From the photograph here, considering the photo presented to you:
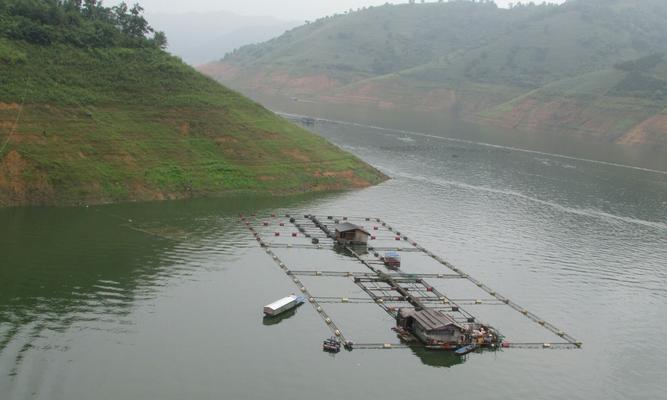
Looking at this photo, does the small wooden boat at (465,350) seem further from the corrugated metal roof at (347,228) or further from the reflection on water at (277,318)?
the corrugated metal roof at (347,228)

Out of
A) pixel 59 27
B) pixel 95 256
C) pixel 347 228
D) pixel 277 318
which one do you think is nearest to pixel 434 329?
pixel 277 318

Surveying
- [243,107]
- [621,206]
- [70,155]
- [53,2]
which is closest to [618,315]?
[621,206]

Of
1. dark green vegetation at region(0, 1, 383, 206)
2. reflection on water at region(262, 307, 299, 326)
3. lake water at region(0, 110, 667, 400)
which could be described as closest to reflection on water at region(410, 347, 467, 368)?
lake water at region(0, 110, 667, 400)

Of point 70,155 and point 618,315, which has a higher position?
point 70,155

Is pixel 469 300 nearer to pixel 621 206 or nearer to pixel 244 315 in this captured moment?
pixel 244 315

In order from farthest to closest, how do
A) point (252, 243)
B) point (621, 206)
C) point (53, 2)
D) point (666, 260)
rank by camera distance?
point (53, 2) → point (621, 206) → point (666, 260) → point (252, 243)

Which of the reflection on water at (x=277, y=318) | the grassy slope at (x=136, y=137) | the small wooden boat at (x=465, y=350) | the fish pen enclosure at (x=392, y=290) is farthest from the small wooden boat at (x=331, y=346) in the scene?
the grassy slope at (x=136, y=137)
